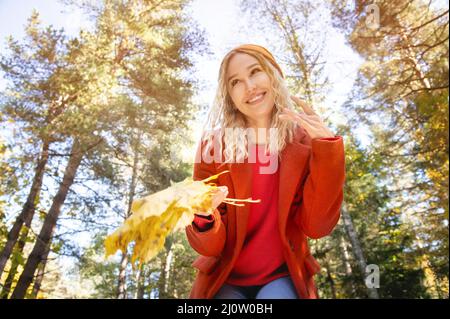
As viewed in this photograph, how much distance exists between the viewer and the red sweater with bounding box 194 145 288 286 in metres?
1.27

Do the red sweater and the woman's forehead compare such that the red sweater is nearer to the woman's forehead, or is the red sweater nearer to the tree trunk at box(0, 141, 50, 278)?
the woman's forehead

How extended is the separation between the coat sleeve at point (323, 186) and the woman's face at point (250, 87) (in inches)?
17.9

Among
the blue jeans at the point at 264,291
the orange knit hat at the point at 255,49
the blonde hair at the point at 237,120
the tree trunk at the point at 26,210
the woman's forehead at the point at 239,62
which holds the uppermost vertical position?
the tree trunk at the point at 26,210

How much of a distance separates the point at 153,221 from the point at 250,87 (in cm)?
88

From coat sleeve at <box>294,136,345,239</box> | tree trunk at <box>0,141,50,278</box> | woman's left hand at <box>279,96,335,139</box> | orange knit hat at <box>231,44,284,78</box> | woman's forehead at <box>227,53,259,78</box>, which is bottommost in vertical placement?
coat sleeve at <box>294,136,345,239</box>

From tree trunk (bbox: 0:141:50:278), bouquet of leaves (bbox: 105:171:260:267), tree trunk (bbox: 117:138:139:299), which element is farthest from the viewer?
tree trunk (bbox: 117:138:139:299)

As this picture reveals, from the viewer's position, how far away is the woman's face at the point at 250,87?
1.57 m

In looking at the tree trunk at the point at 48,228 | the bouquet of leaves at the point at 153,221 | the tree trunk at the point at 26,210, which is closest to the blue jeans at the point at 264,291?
the bouquet of leaves at the point at 153,221

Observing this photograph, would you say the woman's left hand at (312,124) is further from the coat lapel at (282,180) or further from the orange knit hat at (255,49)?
the orange knit hat at (255,49)

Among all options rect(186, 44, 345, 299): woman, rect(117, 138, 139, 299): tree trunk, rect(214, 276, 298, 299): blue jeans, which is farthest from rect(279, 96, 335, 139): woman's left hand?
rect(117, 138, 139, 299): tree trunk

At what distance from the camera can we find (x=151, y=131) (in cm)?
779

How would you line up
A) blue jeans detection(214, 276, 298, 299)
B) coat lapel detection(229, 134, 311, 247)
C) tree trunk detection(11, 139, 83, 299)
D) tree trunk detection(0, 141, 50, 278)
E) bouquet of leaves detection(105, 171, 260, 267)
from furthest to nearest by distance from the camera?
tree trunk detection(11, 139, 83, 299), tree trunk detection(0, 141, 50, 278), coat lapel detection(229, 134, 311, 247), blue jeans detection(214, 276, 298, 299), bouquet of leaves detection(105, 171, 260, 267)

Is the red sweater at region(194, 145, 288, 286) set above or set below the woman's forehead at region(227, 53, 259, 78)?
below

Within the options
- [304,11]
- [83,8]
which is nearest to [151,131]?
[83,8]
